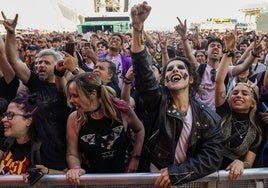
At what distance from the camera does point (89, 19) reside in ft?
115

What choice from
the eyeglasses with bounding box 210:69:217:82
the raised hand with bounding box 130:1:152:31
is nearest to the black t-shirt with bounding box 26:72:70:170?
the raised hand with bounding box 130:1:152:31

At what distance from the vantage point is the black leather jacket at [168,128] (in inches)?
93.8

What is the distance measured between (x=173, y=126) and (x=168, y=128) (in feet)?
0.13

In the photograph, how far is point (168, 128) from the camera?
8.06 feet

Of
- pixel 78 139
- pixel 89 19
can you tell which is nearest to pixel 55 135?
pixel 78 139

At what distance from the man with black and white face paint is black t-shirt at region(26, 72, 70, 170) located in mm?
693

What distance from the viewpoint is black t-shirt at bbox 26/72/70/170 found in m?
2.70

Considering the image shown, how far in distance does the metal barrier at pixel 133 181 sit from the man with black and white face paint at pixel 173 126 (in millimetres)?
68

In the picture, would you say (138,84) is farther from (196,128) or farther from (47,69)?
(47,69)

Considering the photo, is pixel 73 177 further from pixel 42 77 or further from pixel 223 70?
pixel 223 70

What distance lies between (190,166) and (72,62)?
4.55 feet

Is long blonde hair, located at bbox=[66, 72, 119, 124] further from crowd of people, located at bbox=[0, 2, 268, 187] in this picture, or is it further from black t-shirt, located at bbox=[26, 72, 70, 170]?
black t-shirt, located at bbox=[26, 72, 70, 170]

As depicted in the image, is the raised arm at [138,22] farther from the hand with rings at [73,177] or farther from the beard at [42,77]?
the beard at [42,77]

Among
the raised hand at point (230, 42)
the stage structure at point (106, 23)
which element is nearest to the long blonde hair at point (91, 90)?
the raised hand at point (230, 42)
